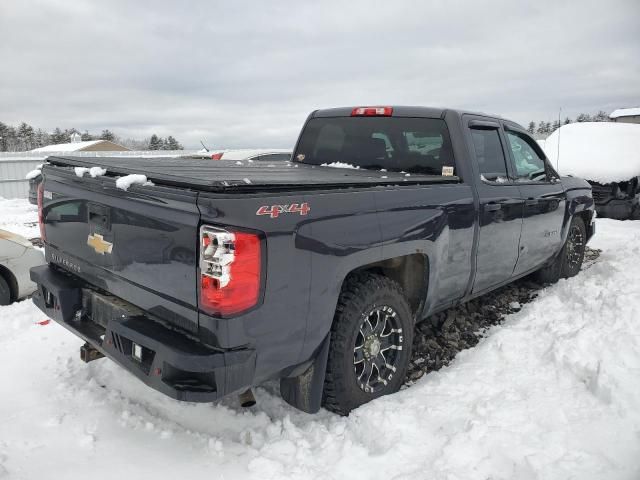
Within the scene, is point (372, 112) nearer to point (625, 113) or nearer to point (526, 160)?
point (526, 160)

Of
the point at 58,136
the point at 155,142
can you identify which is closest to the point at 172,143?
the point at 155,142

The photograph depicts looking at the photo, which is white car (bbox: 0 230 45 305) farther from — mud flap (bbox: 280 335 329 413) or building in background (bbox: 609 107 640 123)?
building in background (bbox: 609 107 640 123)

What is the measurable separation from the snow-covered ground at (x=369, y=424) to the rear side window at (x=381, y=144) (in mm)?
1604

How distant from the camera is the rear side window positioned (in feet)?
12.4

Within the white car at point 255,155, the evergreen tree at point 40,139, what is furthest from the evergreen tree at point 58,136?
the white car at point 255,155

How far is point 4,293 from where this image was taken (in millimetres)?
4777

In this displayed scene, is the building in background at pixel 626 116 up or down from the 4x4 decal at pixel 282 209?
up

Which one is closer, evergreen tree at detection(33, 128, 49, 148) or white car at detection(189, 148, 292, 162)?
white car at detection(189, 148, 292, 162)

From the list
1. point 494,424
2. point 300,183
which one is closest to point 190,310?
point 300,183

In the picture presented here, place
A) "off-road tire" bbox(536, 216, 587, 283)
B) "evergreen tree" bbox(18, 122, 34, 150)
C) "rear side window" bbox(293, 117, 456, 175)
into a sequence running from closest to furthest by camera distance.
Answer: "rear side window" bbox(293, 117, 456, 175) < "off-road tire" bbox(536, 216, 587, 283) < "evergreen tree" bbox(18, 122, 34, 150)

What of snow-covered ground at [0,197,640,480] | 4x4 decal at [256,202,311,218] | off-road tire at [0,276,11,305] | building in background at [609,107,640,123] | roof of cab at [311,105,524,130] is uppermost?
building in background at [609,107,640,123]

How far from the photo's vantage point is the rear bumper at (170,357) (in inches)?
83.8

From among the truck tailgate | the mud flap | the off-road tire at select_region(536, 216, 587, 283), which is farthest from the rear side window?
the off-road tire at select_region(536, 216, 587, 283)

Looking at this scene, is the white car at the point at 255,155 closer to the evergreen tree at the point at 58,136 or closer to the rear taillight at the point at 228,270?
the rear taillight at the point at 228,270
